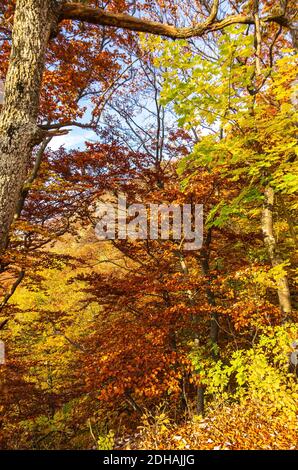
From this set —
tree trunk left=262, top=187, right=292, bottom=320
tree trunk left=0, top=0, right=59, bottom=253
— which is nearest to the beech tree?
tree trunk left=0, top=0, right=59, bottom=253

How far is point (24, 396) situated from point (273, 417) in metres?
6.86

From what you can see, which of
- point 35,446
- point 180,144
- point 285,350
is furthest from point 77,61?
point 35,446

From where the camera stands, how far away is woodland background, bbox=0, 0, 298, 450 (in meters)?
4.71

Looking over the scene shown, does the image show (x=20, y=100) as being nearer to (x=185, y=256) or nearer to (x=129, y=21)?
(x=129, y=21)

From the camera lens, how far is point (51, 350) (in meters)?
10.7

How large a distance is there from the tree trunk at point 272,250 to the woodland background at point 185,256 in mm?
23

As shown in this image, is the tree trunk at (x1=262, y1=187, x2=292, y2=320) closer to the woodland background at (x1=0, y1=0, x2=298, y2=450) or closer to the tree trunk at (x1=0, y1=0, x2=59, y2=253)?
the woodland background at (x1=0, y1=0, x2=298, y2=450)

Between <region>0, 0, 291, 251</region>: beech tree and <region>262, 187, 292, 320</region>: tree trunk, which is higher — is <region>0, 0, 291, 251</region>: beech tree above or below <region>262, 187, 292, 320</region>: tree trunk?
above

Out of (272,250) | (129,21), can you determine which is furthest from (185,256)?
(129,21)

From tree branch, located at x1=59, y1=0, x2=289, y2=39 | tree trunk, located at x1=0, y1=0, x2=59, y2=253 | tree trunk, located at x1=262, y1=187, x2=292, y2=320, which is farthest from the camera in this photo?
tree trunk, located at x1=262, y1=187, x2=292, y2=320

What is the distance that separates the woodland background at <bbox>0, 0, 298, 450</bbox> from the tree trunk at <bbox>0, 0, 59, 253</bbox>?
12.0 inches

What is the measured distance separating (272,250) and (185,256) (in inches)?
97.6

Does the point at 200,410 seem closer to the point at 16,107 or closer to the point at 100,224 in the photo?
the point at 100,224
